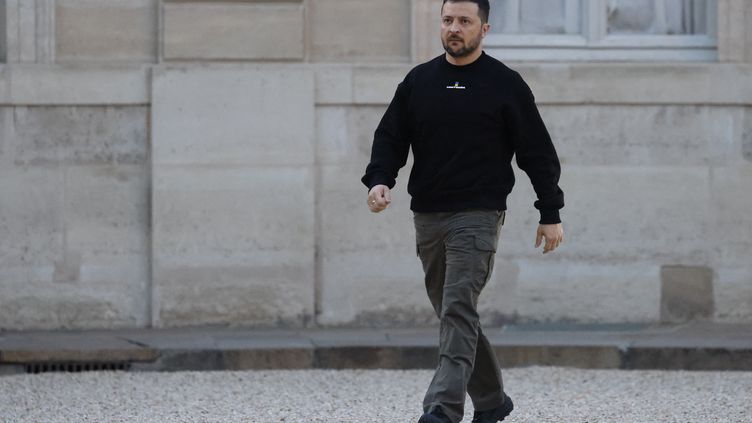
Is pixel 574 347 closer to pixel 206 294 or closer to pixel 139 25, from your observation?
pixel 206 294

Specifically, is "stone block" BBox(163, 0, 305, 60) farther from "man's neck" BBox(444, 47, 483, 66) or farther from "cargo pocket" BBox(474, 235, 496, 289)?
"cargo pocket" BBox(474, 235, 496, 289)

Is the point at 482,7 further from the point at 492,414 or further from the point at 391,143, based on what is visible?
the point at 492,414

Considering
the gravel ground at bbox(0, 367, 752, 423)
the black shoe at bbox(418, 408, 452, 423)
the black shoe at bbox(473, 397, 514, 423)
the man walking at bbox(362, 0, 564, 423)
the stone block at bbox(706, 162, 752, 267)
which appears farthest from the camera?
the stone block at bbox(706, 162, 752, 267)

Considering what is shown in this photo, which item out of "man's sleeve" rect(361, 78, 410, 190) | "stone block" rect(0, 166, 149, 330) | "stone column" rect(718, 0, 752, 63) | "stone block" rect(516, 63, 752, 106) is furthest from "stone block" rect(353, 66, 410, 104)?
"man's sleeve" rect(361, 78, 410, 190)

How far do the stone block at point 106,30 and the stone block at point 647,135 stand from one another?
2.44 metres

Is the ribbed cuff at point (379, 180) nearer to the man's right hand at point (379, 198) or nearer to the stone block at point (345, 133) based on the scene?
the man's right hand at point (379, 198)

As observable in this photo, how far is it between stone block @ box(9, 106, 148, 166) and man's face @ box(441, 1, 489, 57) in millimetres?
4062

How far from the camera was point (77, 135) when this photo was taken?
9391 millimetres

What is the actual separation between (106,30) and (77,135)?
64cm

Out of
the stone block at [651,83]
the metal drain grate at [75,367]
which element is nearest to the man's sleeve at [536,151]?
the metal drain grate at [75,367]

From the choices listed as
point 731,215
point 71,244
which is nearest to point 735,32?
point 731,215

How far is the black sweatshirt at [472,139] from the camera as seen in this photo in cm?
564

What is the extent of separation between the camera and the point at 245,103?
934cm

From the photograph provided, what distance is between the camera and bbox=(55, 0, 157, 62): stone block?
30.9 ft
